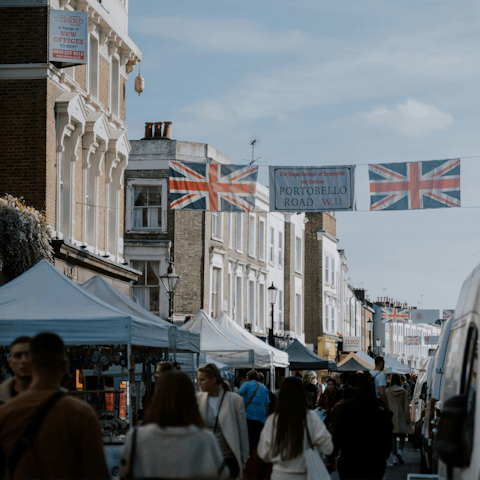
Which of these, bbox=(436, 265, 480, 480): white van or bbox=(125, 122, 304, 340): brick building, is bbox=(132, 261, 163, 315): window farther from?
bbox=(436, 265, 480, 480): white van

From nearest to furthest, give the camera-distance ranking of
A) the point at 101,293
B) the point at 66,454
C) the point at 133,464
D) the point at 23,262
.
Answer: the point at 66,454, the point at 133,464, the point at 101,293, the point at 23,262

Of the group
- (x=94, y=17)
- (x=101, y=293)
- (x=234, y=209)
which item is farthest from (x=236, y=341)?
(x=94, y=17)

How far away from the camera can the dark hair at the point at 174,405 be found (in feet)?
15.4

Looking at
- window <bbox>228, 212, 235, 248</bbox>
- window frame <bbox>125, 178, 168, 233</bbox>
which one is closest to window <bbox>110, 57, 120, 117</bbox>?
window frame <bbox>125, 178, 168, 233</bbox>

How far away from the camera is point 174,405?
15.5ft

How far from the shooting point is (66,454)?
170 inches

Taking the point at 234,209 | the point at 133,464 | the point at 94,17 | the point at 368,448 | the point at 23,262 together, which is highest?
the point at 94,17

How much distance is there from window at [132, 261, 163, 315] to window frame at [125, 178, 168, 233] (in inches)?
53.8

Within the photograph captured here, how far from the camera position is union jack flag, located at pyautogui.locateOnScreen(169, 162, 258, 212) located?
22.5m

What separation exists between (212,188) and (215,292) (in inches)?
653

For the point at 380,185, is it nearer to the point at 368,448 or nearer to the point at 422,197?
the point at 422,197

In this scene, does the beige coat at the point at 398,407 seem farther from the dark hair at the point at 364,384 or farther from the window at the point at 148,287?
the window at the point at 148,287

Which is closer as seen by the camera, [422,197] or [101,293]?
[101,293]

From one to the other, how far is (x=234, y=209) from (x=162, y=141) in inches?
615
